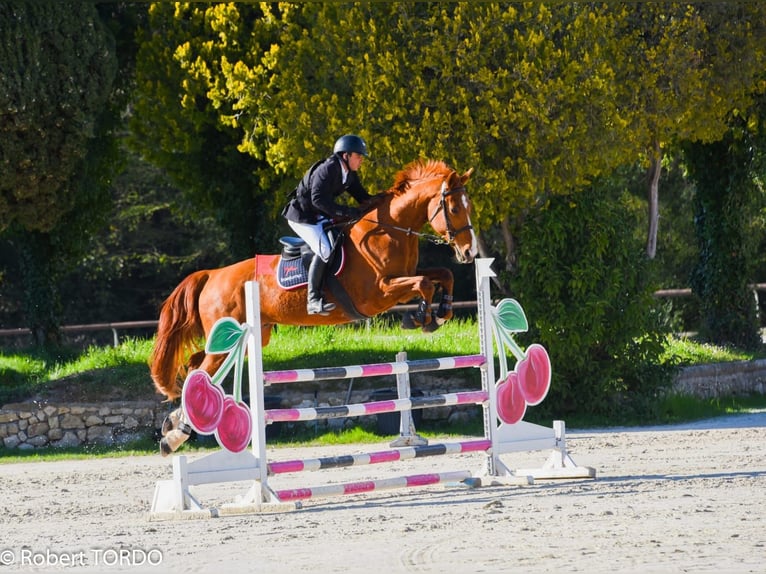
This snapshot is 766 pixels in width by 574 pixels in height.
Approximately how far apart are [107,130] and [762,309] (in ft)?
54.1

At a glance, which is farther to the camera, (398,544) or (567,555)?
(398,544)

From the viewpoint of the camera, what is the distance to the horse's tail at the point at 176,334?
10742 mm

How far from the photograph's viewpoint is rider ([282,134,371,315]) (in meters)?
9.80

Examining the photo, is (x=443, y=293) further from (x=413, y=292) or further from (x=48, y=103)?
(x=48, y=103)

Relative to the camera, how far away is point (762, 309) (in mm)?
28484

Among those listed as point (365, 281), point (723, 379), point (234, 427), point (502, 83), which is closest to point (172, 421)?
point (234, 427)

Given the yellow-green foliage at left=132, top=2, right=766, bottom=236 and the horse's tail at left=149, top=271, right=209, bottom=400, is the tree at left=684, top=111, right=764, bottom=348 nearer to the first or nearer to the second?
the yellow-green foliage at left=132, top=2, right=766, bottom=236

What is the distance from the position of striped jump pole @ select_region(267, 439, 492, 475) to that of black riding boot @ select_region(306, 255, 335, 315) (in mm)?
1568

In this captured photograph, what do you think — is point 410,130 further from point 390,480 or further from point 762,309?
point 762,309

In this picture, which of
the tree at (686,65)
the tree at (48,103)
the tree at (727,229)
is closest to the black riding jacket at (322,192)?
the tree at (686,65)

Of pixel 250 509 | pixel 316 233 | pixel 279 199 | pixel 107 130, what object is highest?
pixel 107 130

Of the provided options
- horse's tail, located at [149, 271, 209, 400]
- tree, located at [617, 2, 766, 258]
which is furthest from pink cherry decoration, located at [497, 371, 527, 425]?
tree, located at [617, 2, 766, 258]

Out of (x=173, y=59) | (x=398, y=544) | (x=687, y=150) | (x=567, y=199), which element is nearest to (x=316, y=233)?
(x=398, y=544)

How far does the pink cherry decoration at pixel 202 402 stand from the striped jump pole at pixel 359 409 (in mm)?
368
